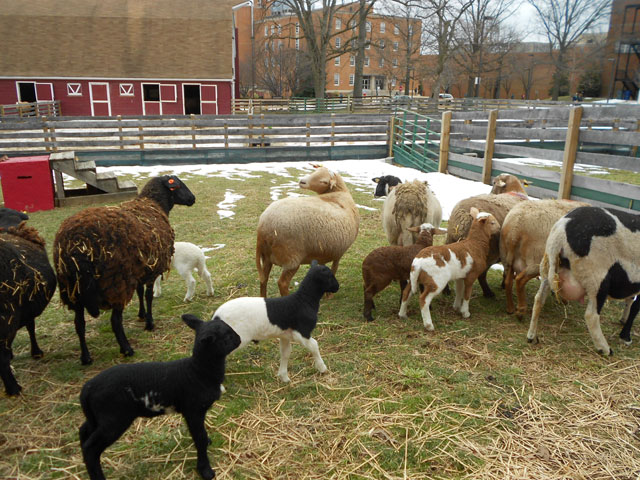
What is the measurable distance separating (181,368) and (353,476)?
121cm

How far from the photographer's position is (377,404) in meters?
3.28

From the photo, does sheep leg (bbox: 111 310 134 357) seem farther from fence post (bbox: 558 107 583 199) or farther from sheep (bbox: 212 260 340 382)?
fence post (bbox: 558 107 583 199)

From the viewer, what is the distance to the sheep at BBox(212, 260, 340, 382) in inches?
130

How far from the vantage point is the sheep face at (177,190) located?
5.02 m

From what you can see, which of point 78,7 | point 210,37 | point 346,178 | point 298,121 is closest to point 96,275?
point 346,178

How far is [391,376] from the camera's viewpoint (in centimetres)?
363

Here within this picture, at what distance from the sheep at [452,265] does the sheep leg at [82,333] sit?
2.98 m

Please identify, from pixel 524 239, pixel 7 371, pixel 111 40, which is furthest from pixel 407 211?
pixel 111 40

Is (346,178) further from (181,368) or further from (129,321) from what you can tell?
(181,368)

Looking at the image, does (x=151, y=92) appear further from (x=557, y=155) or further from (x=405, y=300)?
(x=405, y=300)

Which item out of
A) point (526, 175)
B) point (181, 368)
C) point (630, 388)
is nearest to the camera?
point (181, 368)

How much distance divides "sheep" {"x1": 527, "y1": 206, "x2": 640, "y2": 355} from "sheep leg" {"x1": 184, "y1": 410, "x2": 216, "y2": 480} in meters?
3.19

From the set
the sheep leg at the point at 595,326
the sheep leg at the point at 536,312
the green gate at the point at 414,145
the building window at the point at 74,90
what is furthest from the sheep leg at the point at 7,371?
the building window at the point at 74,90

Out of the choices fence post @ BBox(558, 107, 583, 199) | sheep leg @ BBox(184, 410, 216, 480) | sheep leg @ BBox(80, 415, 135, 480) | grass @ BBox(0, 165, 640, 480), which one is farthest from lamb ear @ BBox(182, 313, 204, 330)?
fence post @ BBox(558, 107, 583, 199)
